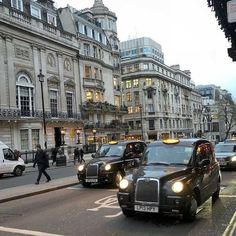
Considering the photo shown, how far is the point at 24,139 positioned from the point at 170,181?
1499 inches

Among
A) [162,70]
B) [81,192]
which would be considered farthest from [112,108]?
[81,192]

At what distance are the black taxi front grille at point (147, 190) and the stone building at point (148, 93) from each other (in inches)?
3056

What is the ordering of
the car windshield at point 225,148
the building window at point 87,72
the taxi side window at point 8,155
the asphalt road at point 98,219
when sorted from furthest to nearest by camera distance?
the building window at point 87,72 < the taxi side window at point 8,155 < the car windshield at point 225,148 < the asphalt road at point 98,219

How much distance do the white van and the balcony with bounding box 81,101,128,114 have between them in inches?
1266

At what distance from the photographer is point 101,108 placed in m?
62.6

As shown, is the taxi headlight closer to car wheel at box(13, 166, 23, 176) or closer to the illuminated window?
car wheel at box(13, 166, 23, 176)

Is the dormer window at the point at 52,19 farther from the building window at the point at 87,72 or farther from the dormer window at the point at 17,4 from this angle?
the building window at the point at 87,72

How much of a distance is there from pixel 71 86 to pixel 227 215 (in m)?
47.6

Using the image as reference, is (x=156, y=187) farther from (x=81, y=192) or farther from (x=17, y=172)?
(x=17, y=172)

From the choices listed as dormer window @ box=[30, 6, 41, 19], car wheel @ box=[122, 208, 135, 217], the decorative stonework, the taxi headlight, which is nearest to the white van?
the taxi headlight

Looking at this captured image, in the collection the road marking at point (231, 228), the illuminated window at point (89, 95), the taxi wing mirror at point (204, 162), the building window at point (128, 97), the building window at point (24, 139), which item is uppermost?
the building window at point (128, 97)

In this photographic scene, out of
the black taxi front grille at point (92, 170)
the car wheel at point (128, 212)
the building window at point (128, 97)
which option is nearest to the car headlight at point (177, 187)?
the car wheel at point (128, 212)

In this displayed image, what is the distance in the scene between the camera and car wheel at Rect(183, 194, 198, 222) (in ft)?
28.4

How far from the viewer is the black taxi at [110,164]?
1496 cm
